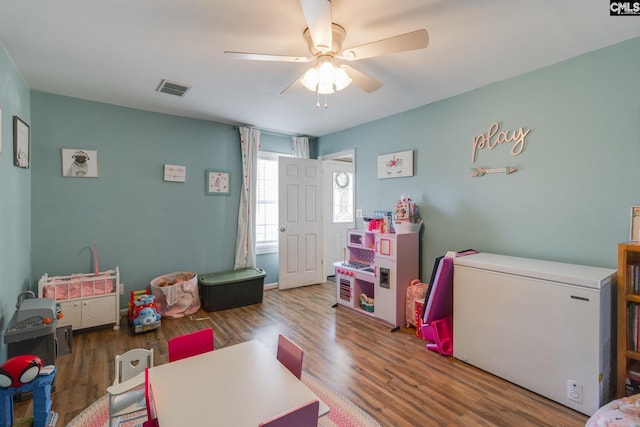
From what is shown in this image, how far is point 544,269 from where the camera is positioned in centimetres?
213

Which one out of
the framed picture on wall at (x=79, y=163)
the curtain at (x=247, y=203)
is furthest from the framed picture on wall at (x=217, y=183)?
the framed picture on wall at (x=79, y=163)

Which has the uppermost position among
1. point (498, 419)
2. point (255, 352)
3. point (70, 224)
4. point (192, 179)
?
point (192, 179)

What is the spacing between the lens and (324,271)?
4992 mm

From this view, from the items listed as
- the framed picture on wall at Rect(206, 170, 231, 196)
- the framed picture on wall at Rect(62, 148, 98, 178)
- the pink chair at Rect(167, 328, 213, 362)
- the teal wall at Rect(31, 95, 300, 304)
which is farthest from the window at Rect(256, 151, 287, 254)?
the pink chair at Rect(167, 328, 213, 362)

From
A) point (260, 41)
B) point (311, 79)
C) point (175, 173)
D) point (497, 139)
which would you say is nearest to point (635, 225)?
point (497, 139)

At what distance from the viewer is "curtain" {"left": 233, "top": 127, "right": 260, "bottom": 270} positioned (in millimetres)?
4324

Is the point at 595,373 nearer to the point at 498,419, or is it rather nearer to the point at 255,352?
the point at 498,419

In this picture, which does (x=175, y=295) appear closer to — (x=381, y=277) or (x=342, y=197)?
(x=381, y=277)

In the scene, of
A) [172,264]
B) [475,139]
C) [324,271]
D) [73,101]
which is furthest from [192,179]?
[475,139]

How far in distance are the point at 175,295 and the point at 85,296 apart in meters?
0.85

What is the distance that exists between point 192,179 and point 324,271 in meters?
2.53

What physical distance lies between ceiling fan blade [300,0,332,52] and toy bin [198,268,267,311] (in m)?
3.01

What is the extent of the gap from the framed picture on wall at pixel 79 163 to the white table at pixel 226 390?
2.87 m

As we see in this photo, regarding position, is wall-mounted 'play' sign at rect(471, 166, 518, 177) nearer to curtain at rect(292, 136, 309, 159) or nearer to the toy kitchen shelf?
the toy kitchen shelf
